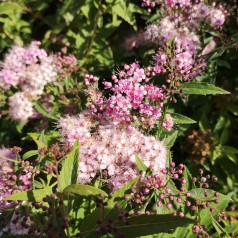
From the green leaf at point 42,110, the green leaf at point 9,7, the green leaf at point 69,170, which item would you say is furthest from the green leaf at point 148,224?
the green leaf at point 9,7

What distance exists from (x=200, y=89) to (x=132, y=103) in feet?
1.27

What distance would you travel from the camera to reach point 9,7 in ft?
10.3

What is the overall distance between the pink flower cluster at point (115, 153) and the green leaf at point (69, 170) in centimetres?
22

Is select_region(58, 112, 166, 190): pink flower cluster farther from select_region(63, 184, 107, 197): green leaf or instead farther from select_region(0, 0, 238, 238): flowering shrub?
select_region(63, 184, 107, 197): green leaf

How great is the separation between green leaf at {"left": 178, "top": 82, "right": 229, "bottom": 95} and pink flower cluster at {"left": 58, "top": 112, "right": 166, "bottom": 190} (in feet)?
1.13

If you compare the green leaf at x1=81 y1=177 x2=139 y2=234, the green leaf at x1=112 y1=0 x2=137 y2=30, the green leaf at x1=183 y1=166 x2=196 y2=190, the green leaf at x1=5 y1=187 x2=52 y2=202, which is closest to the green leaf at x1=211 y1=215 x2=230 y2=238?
the green leaf at x1=183 y1=166 x2=196 y2=190

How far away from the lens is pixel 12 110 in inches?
118

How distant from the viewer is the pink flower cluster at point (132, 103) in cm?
218

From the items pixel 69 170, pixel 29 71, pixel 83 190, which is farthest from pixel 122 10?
pixel 83 190

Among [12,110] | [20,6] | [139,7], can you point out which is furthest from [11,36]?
[139,7]

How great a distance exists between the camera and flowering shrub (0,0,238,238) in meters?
1.86

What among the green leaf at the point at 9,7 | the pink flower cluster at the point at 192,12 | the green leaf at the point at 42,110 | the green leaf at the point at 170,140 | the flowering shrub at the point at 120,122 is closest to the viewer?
the flowering shrub at the point at 120,122

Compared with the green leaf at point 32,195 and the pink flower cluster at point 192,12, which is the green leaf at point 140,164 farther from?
the pink flower cluster at point 192,12

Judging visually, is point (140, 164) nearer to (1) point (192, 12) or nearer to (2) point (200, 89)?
(2) point (200, 89)
